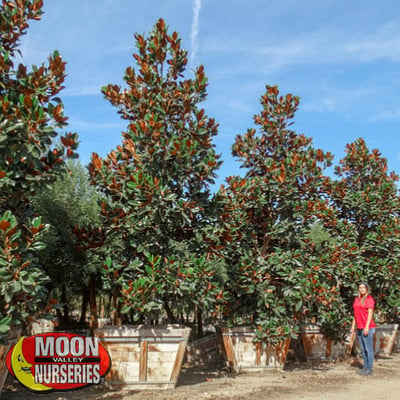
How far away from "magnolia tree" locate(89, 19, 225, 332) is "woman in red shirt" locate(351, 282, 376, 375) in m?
3.54

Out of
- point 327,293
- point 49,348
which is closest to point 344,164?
point 327,293

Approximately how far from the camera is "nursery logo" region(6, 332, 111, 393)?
6.57m

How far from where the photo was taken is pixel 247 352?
8.84m

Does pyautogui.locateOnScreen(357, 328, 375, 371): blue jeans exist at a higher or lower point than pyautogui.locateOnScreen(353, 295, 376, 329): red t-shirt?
lower

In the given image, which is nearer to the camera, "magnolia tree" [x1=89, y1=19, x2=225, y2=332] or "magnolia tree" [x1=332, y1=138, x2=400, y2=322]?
"magnolia tree" [x1=89, y1=19, x2=225, y2=332]

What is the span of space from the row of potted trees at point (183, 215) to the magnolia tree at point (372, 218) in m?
0.05

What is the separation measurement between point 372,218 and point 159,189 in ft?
22.7

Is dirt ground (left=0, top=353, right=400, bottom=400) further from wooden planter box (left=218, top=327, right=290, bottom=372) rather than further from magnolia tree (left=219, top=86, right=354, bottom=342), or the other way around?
magnolia tree (left=219, top=86, right=354, bottom=342)

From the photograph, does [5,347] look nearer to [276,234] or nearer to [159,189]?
[159,189]

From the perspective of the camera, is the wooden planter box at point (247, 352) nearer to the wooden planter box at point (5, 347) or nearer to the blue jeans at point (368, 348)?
the blue jeans at point (368, 348)

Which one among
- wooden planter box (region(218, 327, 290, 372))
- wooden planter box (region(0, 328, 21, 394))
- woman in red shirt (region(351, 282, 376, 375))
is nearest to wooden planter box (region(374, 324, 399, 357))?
woman in red shirt (region(351, 282, 376, 375))

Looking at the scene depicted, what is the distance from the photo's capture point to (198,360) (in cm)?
1102

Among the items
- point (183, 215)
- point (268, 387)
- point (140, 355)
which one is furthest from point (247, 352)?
point (183, 215)

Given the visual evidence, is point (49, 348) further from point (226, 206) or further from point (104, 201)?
point (226, 206)
